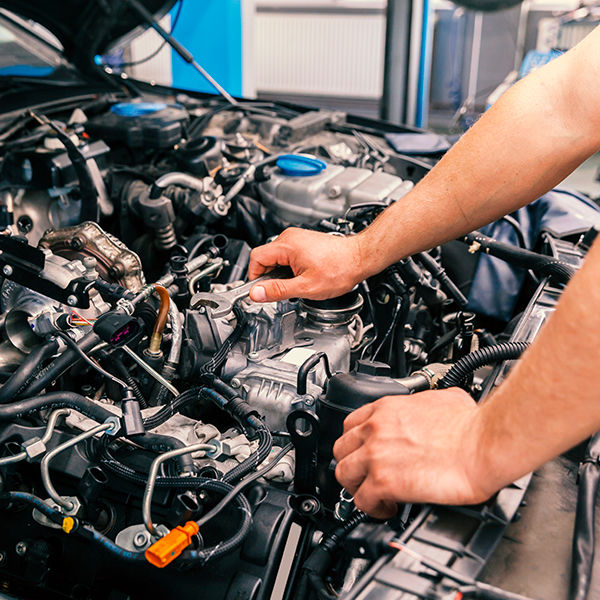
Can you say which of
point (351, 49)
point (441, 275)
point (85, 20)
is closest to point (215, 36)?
point (351, 49)

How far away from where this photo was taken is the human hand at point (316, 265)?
4.33 ft

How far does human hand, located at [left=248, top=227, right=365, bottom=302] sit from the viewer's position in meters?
1.32

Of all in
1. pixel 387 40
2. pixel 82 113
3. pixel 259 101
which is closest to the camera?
pixel 82 113

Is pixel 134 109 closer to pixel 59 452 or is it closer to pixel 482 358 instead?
pixel 59 452

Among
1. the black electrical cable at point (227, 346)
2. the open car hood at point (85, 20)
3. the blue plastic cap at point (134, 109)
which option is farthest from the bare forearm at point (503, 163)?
the open car hood at point (85, 20)

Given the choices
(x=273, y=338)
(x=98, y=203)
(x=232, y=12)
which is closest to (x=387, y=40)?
(x=232, y=12)

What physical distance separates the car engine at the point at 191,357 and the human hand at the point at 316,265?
58 millimetres

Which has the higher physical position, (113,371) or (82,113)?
(82,113)

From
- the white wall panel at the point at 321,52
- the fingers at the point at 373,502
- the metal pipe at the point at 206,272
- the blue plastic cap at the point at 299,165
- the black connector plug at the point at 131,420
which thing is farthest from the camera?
the white wall panel at the point at 321,52

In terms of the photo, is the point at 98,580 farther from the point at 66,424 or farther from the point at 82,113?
the point at 82,113

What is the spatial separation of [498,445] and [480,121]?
767 mm

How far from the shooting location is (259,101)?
256 centimetres

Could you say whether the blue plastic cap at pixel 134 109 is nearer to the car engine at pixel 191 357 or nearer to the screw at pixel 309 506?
the car engine at pixel 191 357

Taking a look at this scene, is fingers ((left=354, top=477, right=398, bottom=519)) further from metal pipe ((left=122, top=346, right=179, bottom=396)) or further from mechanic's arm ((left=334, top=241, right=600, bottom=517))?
metal pipe ((left=122, top=346, right=179, bottom=396))
